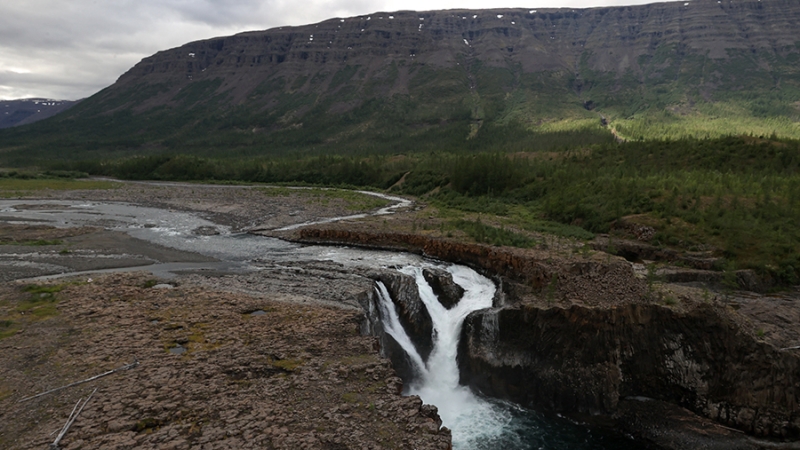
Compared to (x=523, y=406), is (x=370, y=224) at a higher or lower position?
higher

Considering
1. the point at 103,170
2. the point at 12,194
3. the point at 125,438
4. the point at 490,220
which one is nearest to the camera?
the point at 125,438

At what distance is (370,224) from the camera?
4578 centimetres

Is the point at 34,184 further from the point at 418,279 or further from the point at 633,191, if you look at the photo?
the point at 633,191

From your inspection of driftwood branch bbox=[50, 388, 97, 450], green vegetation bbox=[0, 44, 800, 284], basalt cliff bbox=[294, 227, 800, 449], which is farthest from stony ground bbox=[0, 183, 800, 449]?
green vegetation bbox=[0, 44, 800, 284]

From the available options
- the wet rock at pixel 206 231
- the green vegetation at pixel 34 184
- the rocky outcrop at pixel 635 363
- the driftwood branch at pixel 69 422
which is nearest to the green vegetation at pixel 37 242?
the wet rock at pixel 206 231

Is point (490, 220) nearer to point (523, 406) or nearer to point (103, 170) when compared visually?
point (523, 406)

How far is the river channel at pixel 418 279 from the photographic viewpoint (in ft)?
66.2

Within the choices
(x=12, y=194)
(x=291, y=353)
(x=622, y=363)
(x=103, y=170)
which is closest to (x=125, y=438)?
(x=291, y=353)

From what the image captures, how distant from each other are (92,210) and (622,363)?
2495 inches

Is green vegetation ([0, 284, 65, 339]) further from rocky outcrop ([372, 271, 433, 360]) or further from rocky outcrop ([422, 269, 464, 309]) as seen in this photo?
rocky outcrop ([422, 269, 464, 309])

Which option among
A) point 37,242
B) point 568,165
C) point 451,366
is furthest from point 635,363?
point 568,165

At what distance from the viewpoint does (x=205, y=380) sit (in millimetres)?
15562

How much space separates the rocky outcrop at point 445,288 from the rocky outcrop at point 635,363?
338 cm

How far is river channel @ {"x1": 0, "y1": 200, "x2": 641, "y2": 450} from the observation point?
794 inches
